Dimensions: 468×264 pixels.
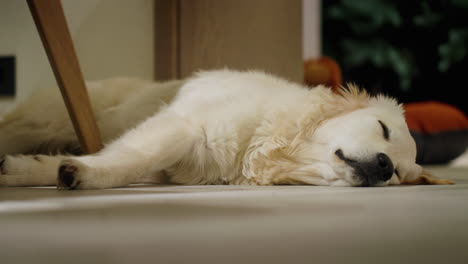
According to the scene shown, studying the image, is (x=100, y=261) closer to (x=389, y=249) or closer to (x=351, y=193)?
(x=389, y=249)

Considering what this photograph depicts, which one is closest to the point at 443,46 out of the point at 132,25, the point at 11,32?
the point at 132,25

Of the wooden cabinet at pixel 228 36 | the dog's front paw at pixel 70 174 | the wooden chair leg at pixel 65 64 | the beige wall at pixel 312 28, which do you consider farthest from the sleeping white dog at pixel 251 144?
the beige wall at pixel 312 28

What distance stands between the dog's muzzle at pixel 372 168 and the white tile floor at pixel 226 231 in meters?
0.45

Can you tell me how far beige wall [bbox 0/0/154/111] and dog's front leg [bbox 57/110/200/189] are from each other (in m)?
0.59

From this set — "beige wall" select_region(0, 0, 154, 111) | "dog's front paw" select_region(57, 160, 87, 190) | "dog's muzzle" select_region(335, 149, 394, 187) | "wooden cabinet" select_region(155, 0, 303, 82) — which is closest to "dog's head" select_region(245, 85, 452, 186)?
"dog's muzzle" select_region(335, 149, 394, 187)

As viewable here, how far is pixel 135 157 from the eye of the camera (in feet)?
5.48

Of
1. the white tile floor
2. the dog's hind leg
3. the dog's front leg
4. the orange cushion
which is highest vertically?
the white tile floor

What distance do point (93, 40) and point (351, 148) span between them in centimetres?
195

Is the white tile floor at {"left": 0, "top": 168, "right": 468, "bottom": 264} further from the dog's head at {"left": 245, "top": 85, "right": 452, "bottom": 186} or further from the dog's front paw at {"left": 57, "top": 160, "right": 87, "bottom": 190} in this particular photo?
the dog's head at {"left": 245, "top": 85, "right": 452, "bottom": 186}

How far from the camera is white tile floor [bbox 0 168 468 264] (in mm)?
784

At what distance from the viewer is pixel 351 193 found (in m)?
1.47

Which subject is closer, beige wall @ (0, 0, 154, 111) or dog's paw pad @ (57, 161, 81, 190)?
dog's paw pad @ (57, 161, 81, 190)

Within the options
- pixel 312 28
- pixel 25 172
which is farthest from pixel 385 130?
pixel 312 28

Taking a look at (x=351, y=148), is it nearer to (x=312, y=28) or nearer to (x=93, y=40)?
(x=93, y=40)
